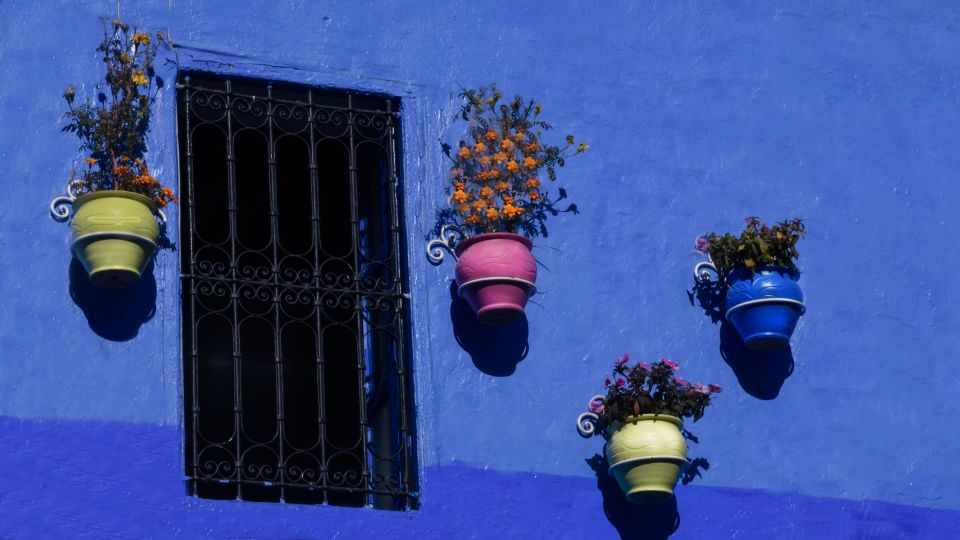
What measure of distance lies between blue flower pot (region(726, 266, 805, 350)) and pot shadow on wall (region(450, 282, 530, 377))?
2.86ft

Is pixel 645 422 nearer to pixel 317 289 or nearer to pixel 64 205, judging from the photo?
pixel 317 289

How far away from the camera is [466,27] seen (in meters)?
7.98

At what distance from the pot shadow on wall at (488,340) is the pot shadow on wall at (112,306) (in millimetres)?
1183

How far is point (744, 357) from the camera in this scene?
7.79m

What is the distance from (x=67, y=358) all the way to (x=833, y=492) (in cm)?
303

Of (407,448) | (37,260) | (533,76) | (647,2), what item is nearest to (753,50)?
(647,2)

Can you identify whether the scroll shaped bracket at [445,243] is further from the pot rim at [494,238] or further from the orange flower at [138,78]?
the orange flower at [138,78]

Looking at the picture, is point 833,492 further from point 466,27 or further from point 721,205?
point 466,27

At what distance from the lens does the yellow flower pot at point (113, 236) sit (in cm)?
683

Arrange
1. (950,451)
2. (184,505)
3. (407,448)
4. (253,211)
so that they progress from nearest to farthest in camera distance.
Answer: (184,505), (407,448), (950,451), (253,211)

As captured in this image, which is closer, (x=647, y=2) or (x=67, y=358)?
(x=67, y=358)

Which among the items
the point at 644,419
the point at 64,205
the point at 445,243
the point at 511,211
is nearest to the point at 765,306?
the point at 644,419

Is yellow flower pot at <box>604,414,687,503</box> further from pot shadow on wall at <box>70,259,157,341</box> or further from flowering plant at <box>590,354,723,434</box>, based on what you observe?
pot shadow on wall at <box>70,259,157,341</box>

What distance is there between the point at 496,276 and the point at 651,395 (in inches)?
29.9
